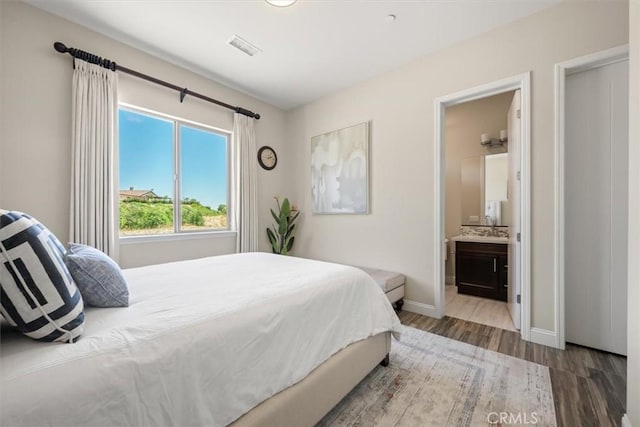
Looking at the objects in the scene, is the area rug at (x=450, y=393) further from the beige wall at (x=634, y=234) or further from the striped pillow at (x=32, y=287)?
the striped pillow at (x=32, y=287)

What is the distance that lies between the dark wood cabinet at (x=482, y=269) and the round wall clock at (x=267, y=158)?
304 centimetres

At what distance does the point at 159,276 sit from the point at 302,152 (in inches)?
113

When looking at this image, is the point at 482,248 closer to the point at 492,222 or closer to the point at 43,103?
the point at 492,222

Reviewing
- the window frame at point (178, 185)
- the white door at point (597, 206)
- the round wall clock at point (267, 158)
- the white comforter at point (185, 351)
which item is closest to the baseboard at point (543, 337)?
the white door at point (597, 206)

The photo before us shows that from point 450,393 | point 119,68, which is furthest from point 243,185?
point 450,393

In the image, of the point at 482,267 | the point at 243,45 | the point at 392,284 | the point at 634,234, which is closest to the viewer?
the point at 634,234

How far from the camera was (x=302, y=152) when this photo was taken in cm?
405

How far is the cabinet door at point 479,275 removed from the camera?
334 centimetres

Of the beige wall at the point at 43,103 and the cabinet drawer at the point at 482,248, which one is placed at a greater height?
the beige wall at the point at 43,103

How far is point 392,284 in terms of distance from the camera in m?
2.74

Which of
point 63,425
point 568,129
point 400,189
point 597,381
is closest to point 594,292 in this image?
point 597,381

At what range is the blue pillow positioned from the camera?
1047 mm

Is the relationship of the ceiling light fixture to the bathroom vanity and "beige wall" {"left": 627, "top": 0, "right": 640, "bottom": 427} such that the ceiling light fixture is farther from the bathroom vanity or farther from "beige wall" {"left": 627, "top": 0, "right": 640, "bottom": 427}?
the bathroom vanity

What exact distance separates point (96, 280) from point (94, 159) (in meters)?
1.82
